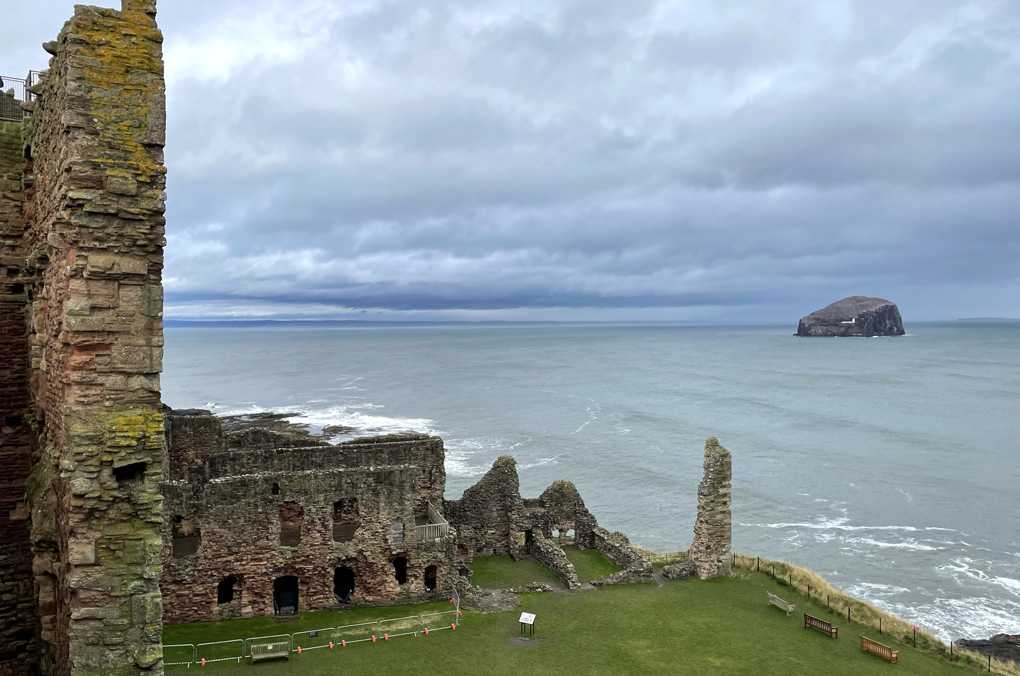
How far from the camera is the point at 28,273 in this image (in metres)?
10.9

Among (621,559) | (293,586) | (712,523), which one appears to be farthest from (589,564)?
(293,586)

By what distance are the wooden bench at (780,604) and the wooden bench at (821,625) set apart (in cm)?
71

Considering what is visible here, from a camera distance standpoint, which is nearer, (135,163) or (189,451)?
(135,163)

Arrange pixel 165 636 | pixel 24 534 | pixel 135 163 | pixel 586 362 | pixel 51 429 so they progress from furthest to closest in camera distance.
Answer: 1. pixel 586 362
2. pixel 165 636
3. pixel 24 534
4. pixel 51 429
5. pixel 135 163

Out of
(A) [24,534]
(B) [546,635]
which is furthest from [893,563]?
(A) [24,534]

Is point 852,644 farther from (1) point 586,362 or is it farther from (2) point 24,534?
(1) point 586,362

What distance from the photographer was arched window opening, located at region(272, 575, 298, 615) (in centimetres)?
2222

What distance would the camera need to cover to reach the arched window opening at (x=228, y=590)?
834 inches

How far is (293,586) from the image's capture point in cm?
2253

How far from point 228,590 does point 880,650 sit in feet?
67.6

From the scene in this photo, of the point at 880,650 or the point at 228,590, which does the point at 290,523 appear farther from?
the point at 880,650

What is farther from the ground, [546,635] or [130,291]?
[130,291]

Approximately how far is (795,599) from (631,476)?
2928 centimetres

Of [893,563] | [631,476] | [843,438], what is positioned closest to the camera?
[893,563]
